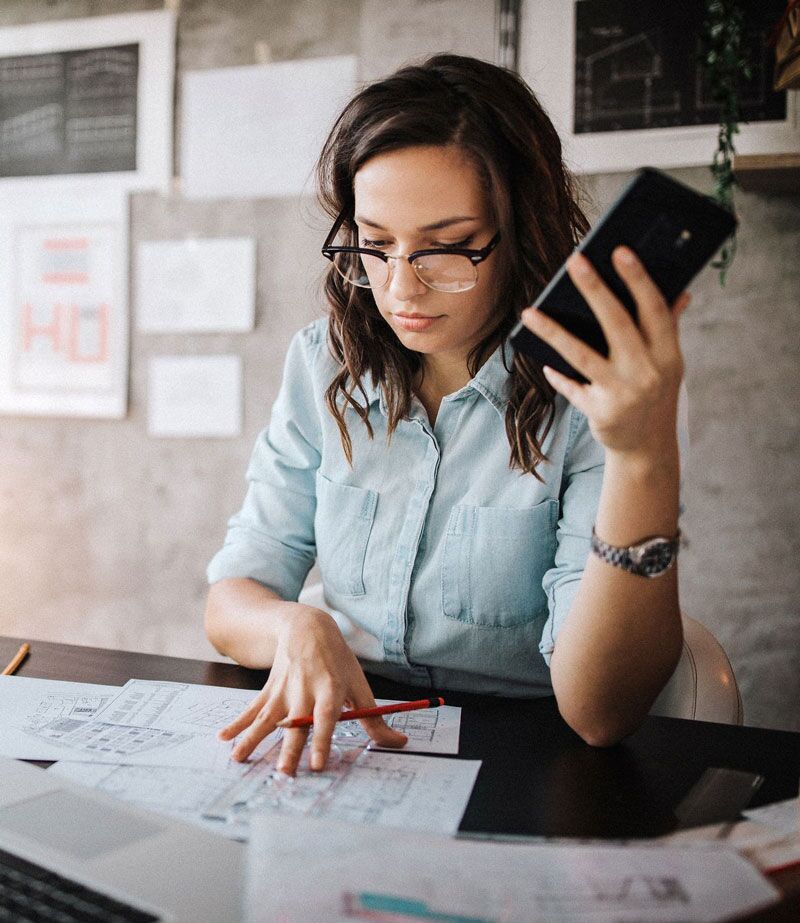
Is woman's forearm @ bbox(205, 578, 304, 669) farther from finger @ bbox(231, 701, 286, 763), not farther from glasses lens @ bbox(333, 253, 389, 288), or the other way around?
glasses lens @ bbox(333, 253, 389, 288)

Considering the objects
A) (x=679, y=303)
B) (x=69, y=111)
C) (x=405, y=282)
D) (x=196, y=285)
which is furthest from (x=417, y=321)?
(x=69, y=111)

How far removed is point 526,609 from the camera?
1165 millimetres

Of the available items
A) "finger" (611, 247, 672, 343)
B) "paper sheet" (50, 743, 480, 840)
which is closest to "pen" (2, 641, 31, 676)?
"paper sheet" (50, 743, 480, 840)

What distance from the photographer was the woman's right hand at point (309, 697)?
0.82 m

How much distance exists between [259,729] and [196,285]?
1.90 metres

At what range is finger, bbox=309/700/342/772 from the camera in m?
0.80

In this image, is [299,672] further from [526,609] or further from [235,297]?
[235,297]

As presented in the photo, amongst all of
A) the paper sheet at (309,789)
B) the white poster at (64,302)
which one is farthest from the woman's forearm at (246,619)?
the white poster at (64,302)

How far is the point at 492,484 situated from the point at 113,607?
186cm

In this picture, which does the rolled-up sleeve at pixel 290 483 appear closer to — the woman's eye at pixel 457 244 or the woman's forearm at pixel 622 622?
the woman's eye at pixel 457 244

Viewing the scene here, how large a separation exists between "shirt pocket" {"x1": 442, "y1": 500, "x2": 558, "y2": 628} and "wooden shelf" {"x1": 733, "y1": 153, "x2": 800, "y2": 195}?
1050 mm

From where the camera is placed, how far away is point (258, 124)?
245cm

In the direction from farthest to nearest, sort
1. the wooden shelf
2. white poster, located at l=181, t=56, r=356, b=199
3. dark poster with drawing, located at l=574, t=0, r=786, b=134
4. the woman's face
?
white poster, located at l=181, t=56, r=356, b=199 < dark poster with drawing, located at l=574, t=0, r=786, b=134 < the wooden shelf < the woman's face

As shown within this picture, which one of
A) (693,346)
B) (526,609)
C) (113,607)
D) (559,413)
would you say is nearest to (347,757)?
(526,609)
